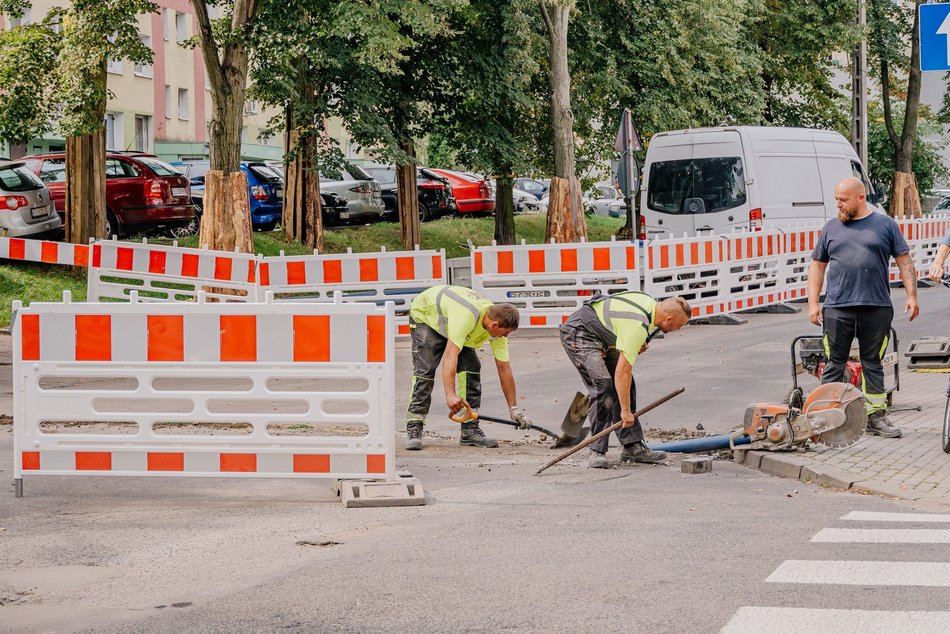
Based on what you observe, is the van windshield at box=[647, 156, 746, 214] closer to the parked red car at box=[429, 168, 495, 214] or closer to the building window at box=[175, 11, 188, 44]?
the parked red car at box=[429, 168, 495, 214]

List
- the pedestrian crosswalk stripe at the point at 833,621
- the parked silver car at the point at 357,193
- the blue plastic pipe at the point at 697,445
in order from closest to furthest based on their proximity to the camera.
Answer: the pedestrian crosswalk stripe at the point at 833,621, the blue plastic pipe at the point at 697,445, the parked silver car at the point at 357,193

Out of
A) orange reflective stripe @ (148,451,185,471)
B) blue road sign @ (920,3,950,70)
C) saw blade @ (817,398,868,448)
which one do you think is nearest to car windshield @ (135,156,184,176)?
blue road sign @ (920,3,950,70)

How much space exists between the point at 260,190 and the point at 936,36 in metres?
19.9

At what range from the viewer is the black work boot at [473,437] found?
34.6ft

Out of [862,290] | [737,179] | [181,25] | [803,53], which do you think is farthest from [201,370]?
[181,25]

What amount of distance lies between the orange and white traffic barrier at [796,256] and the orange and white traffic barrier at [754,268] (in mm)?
129

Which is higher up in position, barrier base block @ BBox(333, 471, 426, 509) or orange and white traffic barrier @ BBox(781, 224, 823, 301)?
orange and white traffic barrier @ BBox(781, 224, 823, 301)

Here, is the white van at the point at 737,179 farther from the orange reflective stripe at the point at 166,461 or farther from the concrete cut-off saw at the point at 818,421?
the orange reflective stripe at the point at 166,461

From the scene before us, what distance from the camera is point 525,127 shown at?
30.2 meters

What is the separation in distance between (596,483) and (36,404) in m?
3.45

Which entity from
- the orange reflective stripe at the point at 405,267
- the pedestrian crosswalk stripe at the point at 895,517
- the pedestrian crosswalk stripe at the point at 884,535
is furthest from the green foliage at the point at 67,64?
the pedestrian crosswalk stripe at the point at 884,535

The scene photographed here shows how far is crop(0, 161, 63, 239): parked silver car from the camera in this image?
2231cm

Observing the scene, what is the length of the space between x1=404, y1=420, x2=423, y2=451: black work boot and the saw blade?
295 centimetres

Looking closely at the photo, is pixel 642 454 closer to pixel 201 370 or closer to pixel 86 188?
pixel 201 370
